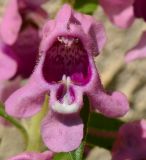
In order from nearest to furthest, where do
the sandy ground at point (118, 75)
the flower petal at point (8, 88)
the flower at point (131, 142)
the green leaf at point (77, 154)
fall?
the green leaf at point (77, 154) < the flower at point (131, 142) < the flower petal at point (8, 88) < the sandy ground at point (118, 75)

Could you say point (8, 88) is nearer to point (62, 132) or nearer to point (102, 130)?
point (102, 130)

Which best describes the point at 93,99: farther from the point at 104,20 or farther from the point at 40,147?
the point at 104,20

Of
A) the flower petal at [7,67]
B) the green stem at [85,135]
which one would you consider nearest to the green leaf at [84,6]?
the flower petal at [7,67]

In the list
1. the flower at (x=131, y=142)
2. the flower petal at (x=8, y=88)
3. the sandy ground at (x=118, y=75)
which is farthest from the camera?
the sandy ground at (x=118, y=75)

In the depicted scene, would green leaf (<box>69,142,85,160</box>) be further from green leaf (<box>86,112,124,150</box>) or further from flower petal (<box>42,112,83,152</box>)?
green leaf (<box>86,112,124,150</box>)

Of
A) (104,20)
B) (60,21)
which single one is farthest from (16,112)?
(104,20)

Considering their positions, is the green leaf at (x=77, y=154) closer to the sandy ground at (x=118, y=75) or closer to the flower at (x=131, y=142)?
the flower at (x=131, y=142)
